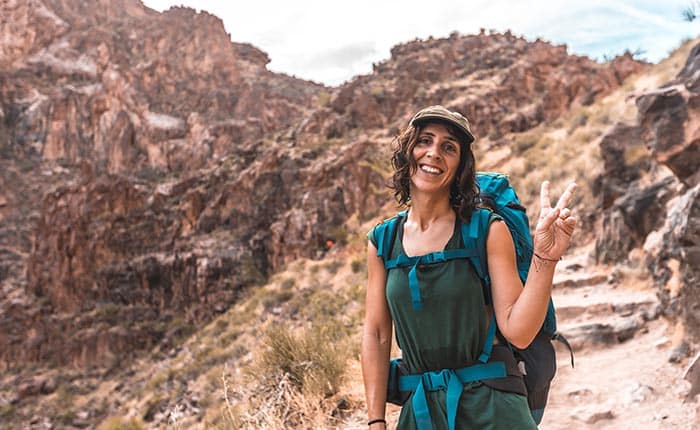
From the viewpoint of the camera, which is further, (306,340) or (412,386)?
(306,340)

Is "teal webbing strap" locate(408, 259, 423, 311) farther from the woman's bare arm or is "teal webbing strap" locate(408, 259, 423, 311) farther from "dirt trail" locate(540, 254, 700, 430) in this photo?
"dirt trail" locate(540, 254, 700, 430)

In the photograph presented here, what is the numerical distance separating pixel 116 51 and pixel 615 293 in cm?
5160

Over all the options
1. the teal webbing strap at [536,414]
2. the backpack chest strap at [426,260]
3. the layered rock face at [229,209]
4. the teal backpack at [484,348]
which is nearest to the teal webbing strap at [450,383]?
the teal backpack at [484,348]

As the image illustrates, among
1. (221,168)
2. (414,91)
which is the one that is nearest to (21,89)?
(221,168)

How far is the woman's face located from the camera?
1.67 meters

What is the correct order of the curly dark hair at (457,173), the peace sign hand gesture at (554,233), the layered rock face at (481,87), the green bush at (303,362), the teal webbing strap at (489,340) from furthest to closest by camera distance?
the layered rock face at (481,87) < the green bush at (303,362) < the curly dark hair at (457,173) < the teal webbing strap at (489,340) < the peace sign hand gesture at (554,233)

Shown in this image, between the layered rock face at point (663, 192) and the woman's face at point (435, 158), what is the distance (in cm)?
342

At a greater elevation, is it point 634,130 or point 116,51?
point 116,51

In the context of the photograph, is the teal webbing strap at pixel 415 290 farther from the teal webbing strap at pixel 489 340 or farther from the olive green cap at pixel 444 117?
the olive green cap at pixel 444 117

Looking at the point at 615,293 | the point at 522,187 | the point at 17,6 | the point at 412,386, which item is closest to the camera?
the point at 412,386

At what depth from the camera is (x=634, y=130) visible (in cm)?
859

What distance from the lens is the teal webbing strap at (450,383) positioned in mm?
1461

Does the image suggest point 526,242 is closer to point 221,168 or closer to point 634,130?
point 634,130

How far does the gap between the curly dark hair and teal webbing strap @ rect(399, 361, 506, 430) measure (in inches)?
17.7
